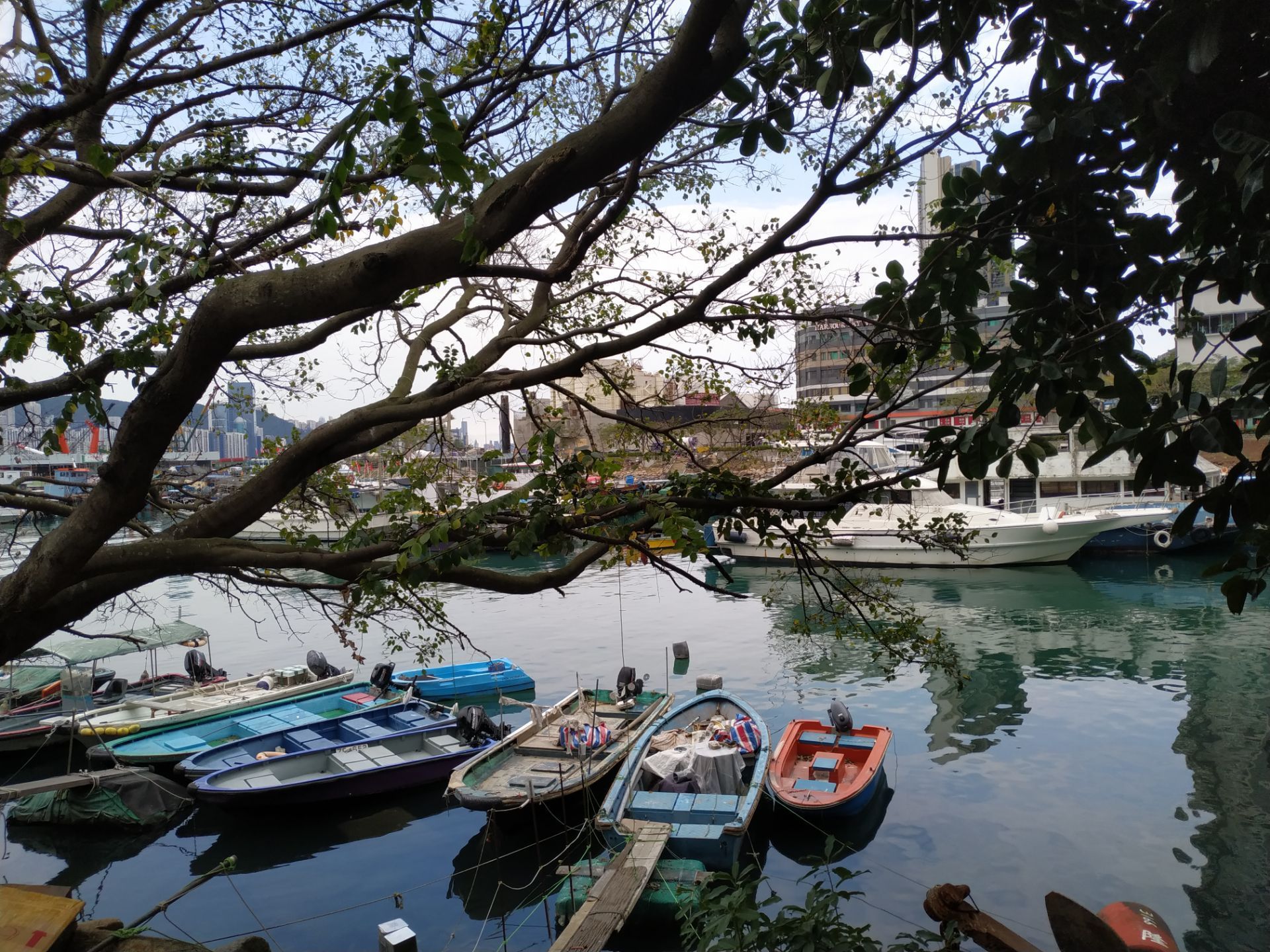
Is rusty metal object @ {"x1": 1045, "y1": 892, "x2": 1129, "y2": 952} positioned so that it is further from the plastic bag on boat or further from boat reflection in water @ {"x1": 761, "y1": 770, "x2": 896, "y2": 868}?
the plastic bag on boat

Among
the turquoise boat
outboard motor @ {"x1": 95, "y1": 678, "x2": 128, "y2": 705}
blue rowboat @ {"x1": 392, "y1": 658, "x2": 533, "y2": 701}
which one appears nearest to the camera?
the turquoise boat

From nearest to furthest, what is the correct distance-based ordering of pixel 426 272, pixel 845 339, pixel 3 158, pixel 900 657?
pixel 426 272 < pixel 3 158 < pixel 900 657 < pixel 845 339

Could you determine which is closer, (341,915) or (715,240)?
(715,240)

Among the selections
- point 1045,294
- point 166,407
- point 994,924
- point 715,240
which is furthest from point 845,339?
point 166,407

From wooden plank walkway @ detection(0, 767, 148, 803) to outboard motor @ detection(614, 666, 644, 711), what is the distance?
6.33m

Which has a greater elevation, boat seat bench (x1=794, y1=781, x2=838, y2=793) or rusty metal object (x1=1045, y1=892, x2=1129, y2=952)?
rusty metal object (x1=1045, y1=892, x2=1129, y2=952)

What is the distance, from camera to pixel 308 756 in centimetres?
1162

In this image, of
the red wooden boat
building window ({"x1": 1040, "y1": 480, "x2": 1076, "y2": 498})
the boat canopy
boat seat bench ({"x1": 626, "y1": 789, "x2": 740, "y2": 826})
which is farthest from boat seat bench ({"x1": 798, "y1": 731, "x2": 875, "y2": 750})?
building window ({"x1": 1040, "y1": 480, "x2": 1076, "y2": 498})

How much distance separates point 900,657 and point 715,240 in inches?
106

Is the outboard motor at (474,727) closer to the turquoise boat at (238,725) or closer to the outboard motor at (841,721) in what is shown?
the turquoise boat at (238,725)

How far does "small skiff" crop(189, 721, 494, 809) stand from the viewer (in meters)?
10.4

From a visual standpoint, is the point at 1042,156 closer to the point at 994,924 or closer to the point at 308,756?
the point at 994,924

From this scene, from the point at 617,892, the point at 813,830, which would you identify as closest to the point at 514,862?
the point at 617,892

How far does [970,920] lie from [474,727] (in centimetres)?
901
